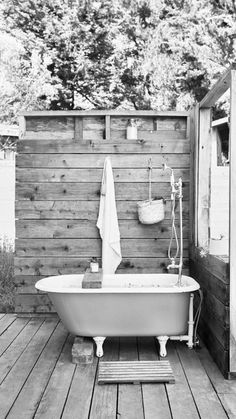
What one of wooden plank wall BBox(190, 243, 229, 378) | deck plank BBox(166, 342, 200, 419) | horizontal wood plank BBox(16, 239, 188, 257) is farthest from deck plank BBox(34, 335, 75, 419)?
horizontal wood plank BBox(16, 239, 188, 257)

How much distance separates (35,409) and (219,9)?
10124 mm

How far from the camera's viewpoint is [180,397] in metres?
3.02

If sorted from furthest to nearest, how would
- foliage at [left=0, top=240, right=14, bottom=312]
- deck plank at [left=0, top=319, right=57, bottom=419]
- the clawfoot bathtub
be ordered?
1. foliage at [left=0, top=240, right=14, bottom=312]
2. the clawfoot bathtub
3. deck plank at [left=0, top=319, right=57, bottom=419]

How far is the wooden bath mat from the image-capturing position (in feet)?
10.6

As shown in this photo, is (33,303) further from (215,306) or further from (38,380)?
(215,306)

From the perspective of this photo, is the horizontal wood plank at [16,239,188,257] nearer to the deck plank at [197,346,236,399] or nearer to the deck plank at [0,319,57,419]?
the deck plank at [0,319,57,419]

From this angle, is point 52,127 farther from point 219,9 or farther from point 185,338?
point 219,9

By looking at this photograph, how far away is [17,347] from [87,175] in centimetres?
175

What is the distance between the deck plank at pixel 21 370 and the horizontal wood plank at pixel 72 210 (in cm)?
105

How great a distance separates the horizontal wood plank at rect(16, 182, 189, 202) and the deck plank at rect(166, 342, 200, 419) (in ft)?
5.92

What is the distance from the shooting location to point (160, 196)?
16.4 ft

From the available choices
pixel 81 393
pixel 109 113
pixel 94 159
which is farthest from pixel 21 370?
pixel 109 113

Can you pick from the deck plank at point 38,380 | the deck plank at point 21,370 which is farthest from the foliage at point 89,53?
the deck plank at point 38,380

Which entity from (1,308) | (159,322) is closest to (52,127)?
(1,308)
